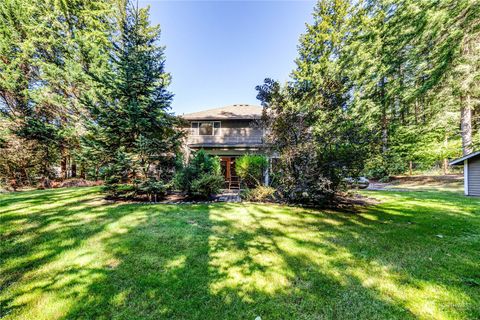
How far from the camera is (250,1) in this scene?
11.7 m

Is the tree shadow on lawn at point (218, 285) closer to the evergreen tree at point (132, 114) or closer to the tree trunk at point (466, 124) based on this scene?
the evergreen tree at point (132, 114)

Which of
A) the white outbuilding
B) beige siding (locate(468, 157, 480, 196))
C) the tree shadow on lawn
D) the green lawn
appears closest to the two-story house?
the green lawn

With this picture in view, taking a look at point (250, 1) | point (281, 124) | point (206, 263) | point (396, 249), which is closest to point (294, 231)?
point (396, 249)

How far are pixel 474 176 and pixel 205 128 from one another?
16.9m

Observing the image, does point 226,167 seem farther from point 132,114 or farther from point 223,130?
point 132,114

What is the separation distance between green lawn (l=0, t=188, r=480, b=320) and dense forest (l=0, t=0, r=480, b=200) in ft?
8.50

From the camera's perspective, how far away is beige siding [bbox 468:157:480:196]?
967 centimetres

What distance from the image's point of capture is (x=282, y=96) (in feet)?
25.1

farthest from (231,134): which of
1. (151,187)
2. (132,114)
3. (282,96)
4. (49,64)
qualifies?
(49,64)

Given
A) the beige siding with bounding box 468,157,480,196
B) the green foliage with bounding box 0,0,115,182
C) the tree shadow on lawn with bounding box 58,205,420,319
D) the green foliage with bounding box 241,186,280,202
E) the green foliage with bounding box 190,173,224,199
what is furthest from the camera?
the green foliage with bounding box 0,0,115,182

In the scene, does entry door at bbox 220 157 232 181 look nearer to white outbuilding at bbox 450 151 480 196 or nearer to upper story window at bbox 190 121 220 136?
upper story window at bbox 190 121 220 136

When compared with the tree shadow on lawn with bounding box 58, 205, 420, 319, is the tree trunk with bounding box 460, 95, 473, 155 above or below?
above

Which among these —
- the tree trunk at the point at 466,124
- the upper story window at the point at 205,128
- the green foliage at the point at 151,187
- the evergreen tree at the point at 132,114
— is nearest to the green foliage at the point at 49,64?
the upper story window at the point at 205,128

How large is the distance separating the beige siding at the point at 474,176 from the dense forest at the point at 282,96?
3.66 m
